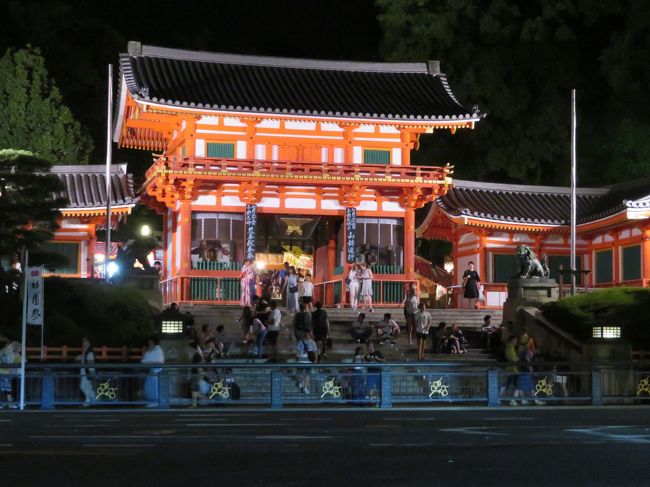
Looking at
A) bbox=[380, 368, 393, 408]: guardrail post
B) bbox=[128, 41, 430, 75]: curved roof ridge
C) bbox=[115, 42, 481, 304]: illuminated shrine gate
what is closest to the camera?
bbox=[380, 368, 393, 408]: guardrail post

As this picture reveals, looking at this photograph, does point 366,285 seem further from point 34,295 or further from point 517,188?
point 34,295

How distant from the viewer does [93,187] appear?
4309cm

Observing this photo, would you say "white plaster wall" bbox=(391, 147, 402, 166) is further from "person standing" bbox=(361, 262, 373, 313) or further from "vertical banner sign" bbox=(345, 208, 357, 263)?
"person standing" bbox=(361, 262, 373, 313)

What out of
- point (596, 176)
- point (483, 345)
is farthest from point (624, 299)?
point (596, 176)

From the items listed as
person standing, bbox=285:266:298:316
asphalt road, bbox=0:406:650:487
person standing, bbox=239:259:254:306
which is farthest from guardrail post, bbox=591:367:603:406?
person standing, bbox=239:259:254:306

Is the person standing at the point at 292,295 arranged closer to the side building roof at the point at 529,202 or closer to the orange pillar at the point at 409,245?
the orange pillar at the point at 409,245

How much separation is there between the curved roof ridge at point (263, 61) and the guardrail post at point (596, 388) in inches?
948

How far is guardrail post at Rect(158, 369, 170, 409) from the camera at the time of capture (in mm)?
22703

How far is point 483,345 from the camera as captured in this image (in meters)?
32.4

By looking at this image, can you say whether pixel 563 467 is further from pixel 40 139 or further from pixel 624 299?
pixel 40 139

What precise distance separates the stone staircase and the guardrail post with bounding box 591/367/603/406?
18.7ft

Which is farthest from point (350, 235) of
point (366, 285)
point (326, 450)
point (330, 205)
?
point (326, 450)

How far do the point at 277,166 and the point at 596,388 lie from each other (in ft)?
60.0

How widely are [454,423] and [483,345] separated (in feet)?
46.7
